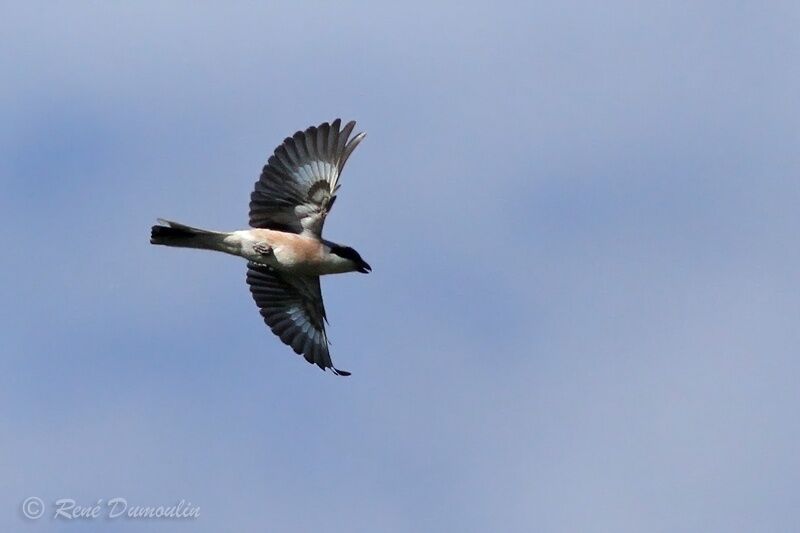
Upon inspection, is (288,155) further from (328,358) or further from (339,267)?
(328,358)

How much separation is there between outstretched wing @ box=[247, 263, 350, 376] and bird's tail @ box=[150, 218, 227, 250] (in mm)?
1718

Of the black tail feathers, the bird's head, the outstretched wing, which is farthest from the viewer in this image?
the outstretched wing

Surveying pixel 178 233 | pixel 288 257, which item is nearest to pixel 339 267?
pixel 288 257

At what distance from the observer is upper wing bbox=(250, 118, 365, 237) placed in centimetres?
2019

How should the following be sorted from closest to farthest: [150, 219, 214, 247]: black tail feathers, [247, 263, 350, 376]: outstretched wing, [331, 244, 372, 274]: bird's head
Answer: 1. [150, 219, 214, 247]: black tail feathers
2. [331, 244, 372, 274]: bird's head
3. [247, 263, 350, 376]: outstretched wing

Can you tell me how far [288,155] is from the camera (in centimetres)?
2028

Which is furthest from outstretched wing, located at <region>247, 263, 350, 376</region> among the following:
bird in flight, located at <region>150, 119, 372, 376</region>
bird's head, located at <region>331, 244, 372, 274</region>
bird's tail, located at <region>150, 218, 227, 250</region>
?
bird's tail, located at <region>150, 218, 227, 250</region>

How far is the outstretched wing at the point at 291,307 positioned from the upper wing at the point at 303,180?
128 centimetres

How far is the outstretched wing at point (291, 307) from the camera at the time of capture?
21719 millimetres

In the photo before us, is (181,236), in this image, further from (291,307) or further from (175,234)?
(291,307)

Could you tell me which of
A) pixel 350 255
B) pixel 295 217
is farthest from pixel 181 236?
pixel 350 255

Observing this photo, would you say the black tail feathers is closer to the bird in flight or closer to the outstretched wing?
the bird in flight

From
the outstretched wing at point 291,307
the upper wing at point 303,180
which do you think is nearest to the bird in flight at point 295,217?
the upper wing at point 303,180

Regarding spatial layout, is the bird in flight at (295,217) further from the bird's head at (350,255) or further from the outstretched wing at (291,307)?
the outstretched wing at (291,307)
